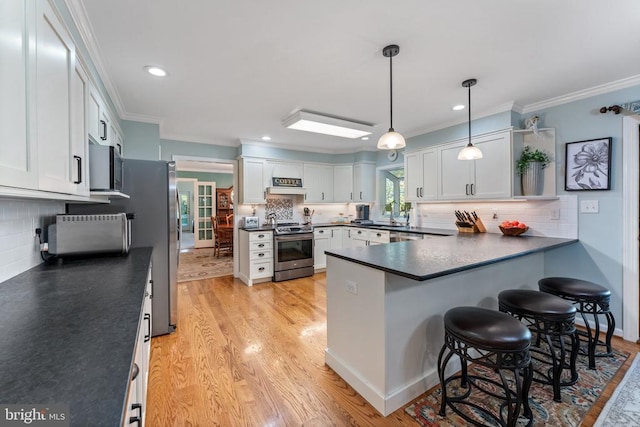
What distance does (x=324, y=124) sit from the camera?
3.43 metres

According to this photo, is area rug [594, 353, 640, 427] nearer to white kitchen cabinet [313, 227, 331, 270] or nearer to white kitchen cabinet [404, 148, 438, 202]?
white kitchen cabinet [404, 148, 438, 202]

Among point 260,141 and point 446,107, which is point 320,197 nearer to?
point 260,141

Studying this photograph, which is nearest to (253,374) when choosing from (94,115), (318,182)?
(94,115)

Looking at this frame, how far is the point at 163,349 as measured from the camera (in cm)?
248

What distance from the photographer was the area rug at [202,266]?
516 centimetres

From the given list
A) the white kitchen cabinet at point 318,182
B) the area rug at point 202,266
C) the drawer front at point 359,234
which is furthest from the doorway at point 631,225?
the area rug at point 202,266

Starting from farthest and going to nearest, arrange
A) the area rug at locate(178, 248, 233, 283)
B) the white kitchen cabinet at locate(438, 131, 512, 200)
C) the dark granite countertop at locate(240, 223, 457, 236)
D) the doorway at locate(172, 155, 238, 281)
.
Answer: the doorway at locate(172, 155, 238, 281) < the area rug at locate(178, 248, 233, 283) < the dark granite countertop at locate(240, 223, 457, 236) < the white kitchen cabinet at locate(438, 131, 512, 200)

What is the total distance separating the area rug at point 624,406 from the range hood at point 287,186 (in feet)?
14.5

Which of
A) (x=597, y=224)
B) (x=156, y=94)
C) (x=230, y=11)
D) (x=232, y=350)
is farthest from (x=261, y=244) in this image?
(x=597, y=224)

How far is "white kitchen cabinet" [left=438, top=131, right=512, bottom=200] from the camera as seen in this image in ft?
10.4

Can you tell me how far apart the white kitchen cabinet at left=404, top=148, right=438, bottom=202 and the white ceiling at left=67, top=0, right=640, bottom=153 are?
82 centimetres

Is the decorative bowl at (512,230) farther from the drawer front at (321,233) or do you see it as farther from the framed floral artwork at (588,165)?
the drawer front at (321,233)

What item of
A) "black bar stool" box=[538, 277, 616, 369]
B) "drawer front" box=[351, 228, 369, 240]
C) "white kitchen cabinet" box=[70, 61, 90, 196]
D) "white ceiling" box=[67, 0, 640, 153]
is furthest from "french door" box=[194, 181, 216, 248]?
"black bar stool" box=[538, 277, 616, 369]

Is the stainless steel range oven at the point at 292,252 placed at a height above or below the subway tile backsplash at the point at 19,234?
below
